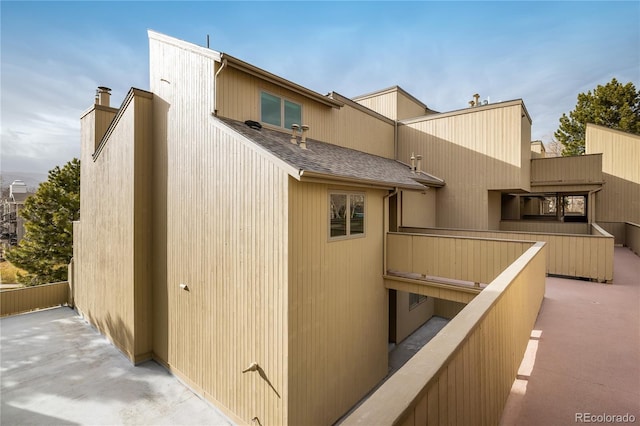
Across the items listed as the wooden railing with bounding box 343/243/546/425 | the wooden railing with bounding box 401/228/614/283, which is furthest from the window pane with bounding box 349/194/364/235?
the wooden railing with bounding box 401/228/614/283

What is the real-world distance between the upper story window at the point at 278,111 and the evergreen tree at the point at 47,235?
17905mm

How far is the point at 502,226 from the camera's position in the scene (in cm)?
1395

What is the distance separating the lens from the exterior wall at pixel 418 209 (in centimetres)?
1120

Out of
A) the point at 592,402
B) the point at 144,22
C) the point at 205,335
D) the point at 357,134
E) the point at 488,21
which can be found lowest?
the point at 205,335

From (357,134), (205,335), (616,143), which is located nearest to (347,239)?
(205,335)

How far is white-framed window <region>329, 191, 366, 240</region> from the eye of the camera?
7.04 meters

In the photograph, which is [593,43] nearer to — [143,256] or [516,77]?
[516,77]

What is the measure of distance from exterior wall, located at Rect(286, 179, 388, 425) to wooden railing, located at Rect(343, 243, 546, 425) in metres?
3.81

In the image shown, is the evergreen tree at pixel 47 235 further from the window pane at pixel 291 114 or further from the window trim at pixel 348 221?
the window trim at pixel 348 221

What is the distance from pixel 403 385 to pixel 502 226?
15146mm

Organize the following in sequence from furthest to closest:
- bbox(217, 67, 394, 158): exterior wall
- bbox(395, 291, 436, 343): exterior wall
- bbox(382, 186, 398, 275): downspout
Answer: bbox(395, 291, 436, 343): exterior wall < bbox(382, 186, 398, 275): downspout < bbox(217, 67, 394, 158): exterior wall

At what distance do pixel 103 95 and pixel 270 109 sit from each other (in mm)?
8369

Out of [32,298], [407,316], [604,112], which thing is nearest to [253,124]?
[407,316]

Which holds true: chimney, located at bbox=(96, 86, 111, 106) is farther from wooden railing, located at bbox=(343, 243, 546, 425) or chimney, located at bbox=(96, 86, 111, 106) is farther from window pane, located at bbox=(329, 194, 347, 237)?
wooden railing, located at bbox=(343, 243, 546, 425)
